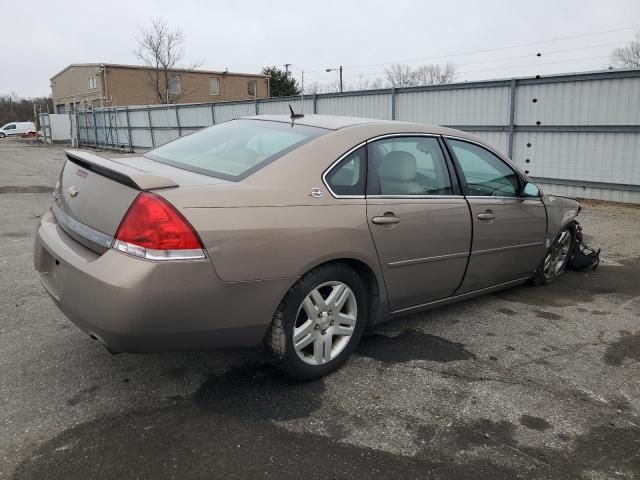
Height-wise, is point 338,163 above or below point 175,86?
below

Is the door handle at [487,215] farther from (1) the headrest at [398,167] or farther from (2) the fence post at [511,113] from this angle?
(2) the fence post at [511,113]

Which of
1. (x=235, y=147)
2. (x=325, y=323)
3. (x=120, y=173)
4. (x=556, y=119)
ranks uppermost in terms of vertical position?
(x=556, y=119)

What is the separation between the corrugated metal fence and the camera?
10.1 metres

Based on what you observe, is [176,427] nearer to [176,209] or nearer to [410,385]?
[176,209]

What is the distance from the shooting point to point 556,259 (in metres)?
5.18

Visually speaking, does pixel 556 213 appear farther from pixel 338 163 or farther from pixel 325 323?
pixel 325 323

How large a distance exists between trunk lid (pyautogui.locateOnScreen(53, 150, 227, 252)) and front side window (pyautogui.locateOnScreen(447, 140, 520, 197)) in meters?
2.00

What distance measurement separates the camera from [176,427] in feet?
8.61

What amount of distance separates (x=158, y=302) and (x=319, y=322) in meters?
0.98

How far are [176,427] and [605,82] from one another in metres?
10.5

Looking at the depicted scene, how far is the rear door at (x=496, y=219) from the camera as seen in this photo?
3.96m

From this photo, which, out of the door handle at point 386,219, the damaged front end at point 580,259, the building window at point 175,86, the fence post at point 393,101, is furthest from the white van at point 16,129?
the door handle at point 386,219

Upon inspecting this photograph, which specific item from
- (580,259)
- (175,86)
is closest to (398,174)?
(580,259)

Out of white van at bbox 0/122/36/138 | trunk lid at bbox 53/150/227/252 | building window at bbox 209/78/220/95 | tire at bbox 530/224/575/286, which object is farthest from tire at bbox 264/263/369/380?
white van at bbox 0/122/36/138
